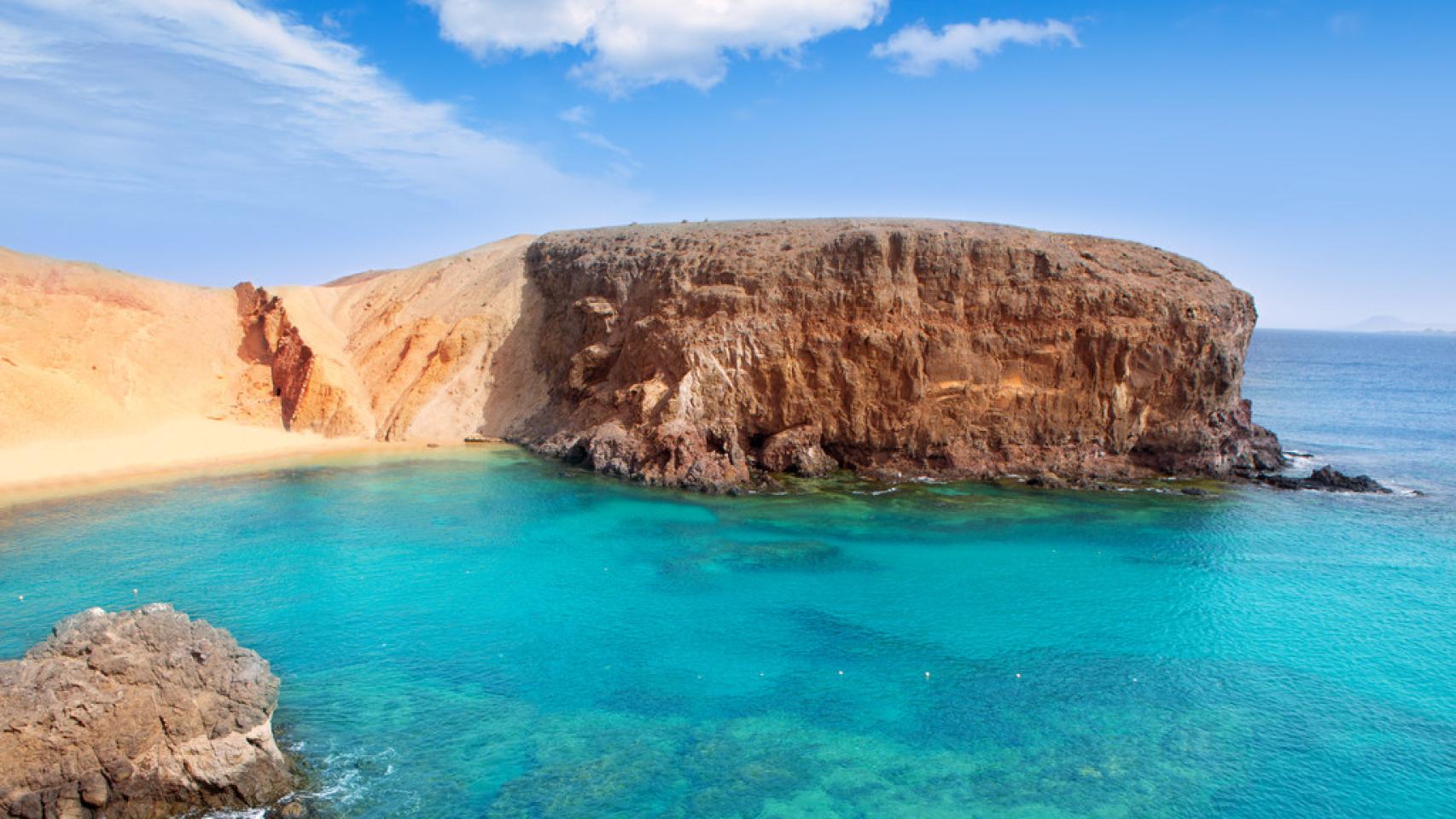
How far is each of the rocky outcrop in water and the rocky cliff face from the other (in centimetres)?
2448

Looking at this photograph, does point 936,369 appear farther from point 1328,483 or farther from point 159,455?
point 159,455

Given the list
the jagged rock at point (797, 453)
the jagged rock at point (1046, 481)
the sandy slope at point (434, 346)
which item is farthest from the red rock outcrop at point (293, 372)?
the jagged rock at point (1046, 481)

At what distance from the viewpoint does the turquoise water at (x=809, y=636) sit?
52.4ft

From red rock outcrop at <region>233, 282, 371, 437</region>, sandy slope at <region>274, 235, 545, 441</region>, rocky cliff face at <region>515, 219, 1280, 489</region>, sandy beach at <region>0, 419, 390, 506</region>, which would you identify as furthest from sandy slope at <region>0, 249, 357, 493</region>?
rocky cliff face at <region>515, 219, 1280, 489</region>

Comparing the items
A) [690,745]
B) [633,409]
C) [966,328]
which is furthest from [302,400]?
[690,745]

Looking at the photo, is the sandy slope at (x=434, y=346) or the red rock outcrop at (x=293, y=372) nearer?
the red rock outcrop at (x=293, y=372)

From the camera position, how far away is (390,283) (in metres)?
60.1

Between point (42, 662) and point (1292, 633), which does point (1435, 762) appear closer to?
point (1292, 633)

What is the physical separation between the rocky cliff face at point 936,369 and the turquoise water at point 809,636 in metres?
3.46

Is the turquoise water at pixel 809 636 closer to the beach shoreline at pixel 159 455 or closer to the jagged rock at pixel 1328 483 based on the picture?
the jagged rock at pixel 1328 483

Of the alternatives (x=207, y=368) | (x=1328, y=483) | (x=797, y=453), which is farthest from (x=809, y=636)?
(x=207, y=368)

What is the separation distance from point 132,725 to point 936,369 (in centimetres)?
3310

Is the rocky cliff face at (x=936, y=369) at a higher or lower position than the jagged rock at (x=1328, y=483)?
higher

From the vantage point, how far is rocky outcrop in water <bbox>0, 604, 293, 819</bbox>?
13766 mm
